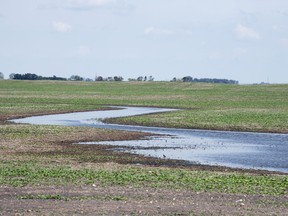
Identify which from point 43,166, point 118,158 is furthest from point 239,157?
point 43,166

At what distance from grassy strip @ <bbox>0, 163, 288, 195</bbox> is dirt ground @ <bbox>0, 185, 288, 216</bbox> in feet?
3.46

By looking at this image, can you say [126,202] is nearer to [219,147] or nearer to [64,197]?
[64,197]

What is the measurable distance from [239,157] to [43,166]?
38.2ft

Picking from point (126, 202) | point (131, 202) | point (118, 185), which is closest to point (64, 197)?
point (126, 202)

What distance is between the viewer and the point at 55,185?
2206cm

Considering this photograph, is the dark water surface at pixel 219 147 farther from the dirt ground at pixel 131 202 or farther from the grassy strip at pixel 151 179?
the dirt ground at pixel 131 202

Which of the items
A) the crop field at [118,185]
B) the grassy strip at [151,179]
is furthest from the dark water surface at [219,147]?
the grassy strip at [151,179]

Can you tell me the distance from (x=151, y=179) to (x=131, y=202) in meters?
4.53

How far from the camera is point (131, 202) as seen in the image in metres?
19.1

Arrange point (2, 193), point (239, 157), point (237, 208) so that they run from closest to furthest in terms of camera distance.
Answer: point (237, 208)
point (2, 193)
point (239, 157)

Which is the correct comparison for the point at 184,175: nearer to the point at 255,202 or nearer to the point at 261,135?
the point at 255,202

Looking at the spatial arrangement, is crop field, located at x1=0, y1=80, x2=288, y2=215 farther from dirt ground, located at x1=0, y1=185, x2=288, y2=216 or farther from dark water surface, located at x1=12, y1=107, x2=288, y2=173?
dark water surface, located at x1=12, y1=107, x2=288, y2=173

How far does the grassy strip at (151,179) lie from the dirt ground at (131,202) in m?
1.05

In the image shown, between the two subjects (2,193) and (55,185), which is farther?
(55,185)
